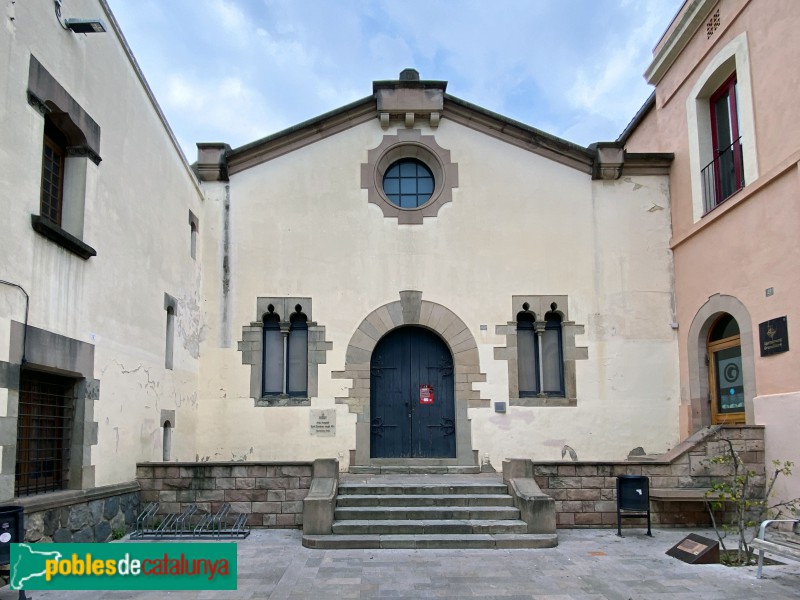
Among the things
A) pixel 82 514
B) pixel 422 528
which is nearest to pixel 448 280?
pixel 422 528

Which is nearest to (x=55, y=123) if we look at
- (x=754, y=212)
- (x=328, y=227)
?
(x=328, y=227)

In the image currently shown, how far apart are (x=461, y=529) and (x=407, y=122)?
722cm

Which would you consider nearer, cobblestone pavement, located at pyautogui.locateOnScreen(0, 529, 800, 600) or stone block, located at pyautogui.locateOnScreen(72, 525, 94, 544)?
cobblestone pavement, located at pyautogui.locateOnScreen(0, 529, 800, 600)

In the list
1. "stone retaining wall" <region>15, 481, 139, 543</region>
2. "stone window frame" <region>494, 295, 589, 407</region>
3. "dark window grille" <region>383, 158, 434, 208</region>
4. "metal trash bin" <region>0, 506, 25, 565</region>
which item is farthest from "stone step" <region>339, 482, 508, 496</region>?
"dark window grille" <region>383, 158, 434, 208</region>

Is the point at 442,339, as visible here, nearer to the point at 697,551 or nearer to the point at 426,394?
the point at 426,394

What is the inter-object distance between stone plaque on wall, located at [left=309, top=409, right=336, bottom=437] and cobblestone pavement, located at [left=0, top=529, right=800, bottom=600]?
10.5ft

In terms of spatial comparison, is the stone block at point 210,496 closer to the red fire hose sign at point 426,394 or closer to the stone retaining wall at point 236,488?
the stone retaining wall at point 236,488

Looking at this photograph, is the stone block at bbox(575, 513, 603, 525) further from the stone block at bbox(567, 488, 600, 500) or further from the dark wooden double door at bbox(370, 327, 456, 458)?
the dark wooden double door at bbox(370, 327, 456, 458)

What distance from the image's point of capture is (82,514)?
775 centimetres

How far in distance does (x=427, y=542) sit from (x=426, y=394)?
4.06m

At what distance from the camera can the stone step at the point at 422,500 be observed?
9375 millimetres

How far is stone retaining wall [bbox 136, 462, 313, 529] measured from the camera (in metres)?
9.46

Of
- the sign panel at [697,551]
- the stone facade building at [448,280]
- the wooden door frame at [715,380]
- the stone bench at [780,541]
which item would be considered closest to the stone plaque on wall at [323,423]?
the stone facade building at [448,280]

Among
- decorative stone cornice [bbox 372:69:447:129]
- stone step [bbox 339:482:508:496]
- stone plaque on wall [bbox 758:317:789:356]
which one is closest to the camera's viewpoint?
stone plaque on wall [bbox 758:317:789:356]
